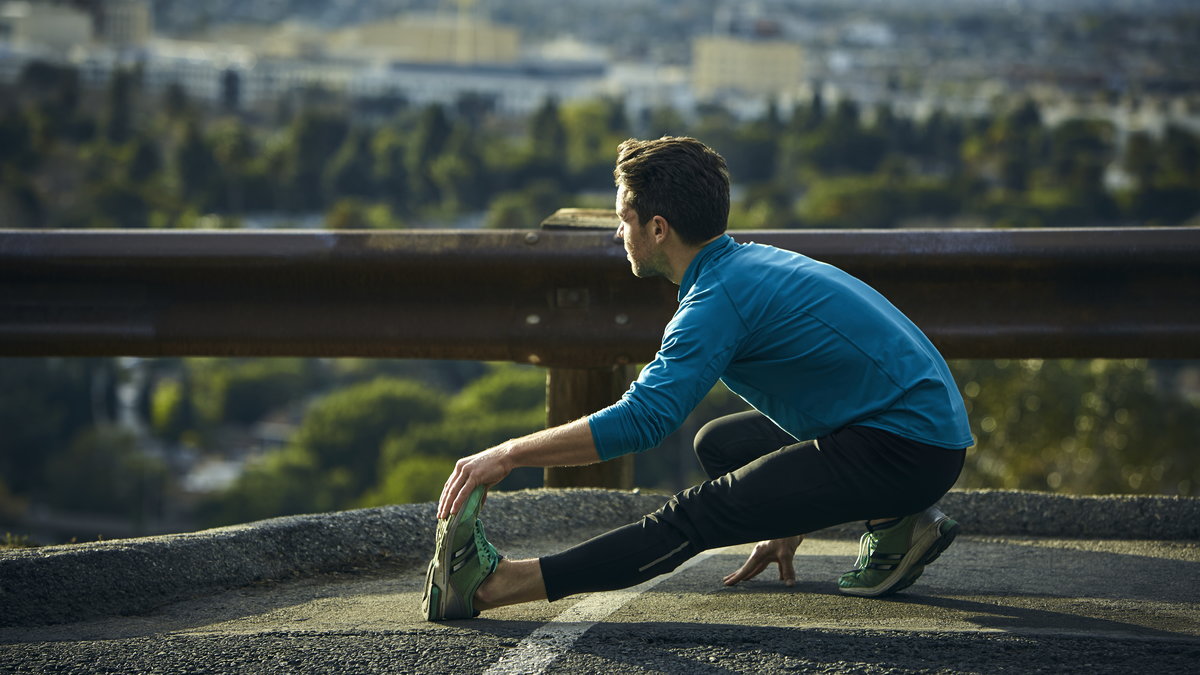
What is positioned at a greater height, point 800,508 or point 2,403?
point 800,508

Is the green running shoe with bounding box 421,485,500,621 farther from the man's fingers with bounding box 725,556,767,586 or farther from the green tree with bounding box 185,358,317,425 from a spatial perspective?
the green tree with bounding box 185,358,317,425

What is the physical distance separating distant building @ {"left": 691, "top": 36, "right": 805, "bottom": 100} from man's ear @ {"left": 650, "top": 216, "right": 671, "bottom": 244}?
184501 millimetres

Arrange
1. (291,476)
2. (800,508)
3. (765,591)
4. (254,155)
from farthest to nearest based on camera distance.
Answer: (254,155) < (291,476) < (765,591) < (800,508)

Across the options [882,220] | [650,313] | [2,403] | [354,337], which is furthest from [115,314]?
[882,220]

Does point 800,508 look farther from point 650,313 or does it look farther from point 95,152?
point 95,152

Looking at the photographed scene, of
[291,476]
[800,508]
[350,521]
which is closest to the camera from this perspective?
[800,508]

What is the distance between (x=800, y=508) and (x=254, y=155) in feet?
401

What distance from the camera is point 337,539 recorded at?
3.92m

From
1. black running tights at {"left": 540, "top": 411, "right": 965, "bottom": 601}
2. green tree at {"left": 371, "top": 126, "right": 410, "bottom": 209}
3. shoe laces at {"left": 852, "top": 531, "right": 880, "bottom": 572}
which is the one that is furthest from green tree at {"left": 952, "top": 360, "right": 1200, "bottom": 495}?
green tree at {"left": 371, "top": 126, "right": 410, "bottom": 209}

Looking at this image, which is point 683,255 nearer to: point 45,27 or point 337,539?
point 337,539

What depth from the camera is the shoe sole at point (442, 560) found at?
121 inches

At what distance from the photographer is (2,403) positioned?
71.6 metres

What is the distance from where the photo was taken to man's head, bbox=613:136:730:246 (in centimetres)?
301

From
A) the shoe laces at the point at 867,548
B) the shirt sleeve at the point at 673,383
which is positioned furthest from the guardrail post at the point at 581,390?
the shirt sleeve at the point at 673,383
